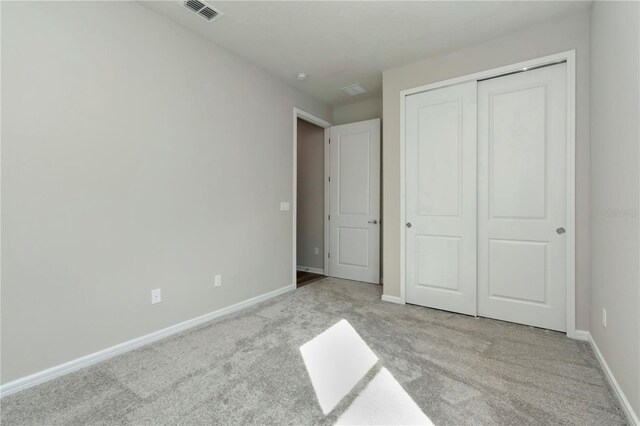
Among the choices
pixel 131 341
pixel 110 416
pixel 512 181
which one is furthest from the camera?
pixel 512 181

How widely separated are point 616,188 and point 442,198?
142 centimetres

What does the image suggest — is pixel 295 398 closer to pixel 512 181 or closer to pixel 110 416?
pixel 110 416

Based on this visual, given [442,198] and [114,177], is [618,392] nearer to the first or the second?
[442,198]

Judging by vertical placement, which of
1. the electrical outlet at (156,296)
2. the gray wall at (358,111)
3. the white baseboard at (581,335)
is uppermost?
the gray wall at (358,111)

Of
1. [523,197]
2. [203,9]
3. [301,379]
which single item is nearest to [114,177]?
[203,9]

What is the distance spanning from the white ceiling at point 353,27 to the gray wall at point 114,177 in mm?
257

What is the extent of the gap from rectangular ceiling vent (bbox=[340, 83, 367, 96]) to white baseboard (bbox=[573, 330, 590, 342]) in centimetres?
341

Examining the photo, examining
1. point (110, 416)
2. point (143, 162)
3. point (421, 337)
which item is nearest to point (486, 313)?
point (421, 337)

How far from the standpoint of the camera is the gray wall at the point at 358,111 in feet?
14.1

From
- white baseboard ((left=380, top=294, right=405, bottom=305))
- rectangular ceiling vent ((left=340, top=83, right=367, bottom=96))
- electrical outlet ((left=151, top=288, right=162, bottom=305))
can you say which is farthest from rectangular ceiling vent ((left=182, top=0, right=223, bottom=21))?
white baseboard ((left=380, top=294, right=405, bottom=305))

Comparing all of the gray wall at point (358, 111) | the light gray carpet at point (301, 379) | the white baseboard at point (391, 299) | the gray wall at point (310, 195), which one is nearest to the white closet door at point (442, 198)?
the white baseboard at point (391, 299)

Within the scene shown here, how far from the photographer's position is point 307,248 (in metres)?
4.98

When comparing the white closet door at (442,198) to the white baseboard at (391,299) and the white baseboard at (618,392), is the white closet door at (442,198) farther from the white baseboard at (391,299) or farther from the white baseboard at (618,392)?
the white baseboard at (618,392)

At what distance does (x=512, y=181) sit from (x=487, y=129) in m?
0.55
